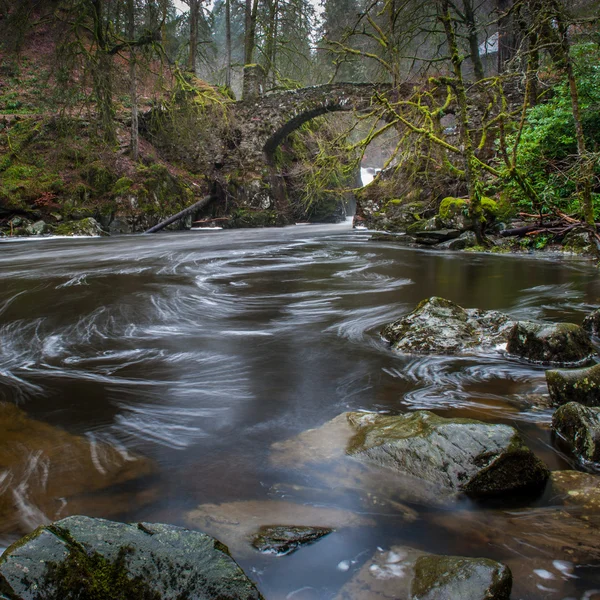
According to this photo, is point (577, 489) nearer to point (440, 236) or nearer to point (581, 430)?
point (581, 430)

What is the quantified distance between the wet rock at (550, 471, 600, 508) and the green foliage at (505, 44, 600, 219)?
9.01 metres

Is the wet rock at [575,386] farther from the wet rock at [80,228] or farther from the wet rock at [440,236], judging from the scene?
the wet rock at [80,228]

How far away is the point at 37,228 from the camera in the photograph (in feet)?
48.1

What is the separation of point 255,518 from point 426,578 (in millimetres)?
667

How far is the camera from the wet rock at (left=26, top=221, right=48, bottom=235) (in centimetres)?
1458

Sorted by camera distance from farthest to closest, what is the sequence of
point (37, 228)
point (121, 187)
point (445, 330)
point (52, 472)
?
point (121, 187), point (37, 228), point (445, 330), point (52, 472)

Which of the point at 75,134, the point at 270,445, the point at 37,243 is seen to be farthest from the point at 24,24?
the point at 270,445

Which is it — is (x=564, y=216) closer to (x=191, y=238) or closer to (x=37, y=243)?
(x=191, y=238)

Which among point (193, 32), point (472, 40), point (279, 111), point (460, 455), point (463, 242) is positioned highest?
point (193, 32)

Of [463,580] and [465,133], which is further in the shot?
[465,133]

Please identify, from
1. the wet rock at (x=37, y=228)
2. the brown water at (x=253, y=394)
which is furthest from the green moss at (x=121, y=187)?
the brown water at (x=253, y=394)

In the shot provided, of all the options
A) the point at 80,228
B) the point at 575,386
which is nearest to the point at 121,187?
the point at 80,228

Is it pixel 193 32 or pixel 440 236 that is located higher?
pixel 193 32

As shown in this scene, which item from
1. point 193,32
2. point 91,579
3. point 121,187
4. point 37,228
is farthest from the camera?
point 193,32
